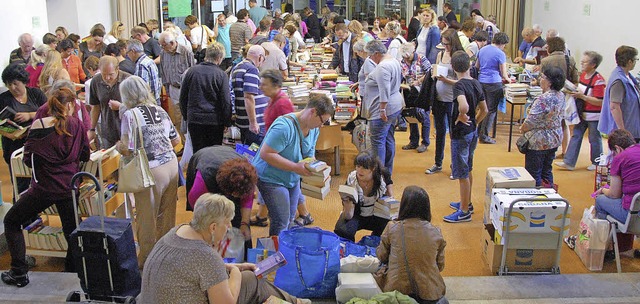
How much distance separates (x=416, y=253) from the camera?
406cm

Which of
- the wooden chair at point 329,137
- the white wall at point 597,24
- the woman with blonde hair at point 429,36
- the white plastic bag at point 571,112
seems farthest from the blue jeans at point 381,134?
the white wall at point 597,24

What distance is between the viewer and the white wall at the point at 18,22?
9.30 m

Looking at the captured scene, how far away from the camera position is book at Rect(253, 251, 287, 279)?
4070 mm

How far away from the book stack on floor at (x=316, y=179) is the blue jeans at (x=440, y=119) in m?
2.79

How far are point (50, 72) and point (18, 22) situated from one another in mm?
3228

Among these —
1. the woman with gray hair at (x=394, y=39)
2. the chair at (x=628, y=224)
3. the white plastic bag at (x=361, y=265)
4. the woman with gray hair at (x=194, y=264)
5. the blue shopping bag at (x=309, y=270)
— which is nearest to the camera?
the woman with gray hair at (x=194, y=264)

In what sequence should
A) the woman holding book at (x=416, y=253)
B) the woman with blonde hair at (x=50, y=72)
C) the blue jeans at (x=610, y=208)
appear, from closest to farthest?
the woman holding book at (x=416, y=253) → the blue jeans at (x=610, y=208) → the woman with blonde hair at (x=50, y=72)

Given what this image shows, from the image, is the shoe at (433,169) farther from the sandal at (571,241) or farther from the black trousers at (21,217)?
the black trousers at (21,217)

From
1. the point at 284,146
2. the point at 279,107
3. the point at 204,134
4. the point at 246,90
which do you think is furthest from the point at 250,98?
the point at 284,146

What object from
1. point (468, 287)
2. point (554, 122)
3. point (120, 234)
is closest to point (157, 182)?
point (120, 234)

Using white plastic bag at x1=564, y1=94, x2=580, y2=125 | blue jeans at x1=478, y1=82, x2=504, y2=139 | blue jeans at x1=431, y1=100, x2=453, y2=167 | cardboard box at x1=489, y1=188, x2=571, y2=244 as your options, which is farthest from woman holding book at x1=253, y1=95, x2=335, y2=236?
blue jeans at x1=478, y1=82, x2=504, y2=139

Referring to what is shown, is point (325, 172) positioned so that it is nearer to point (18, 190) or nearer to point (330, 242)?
point (330, 242)

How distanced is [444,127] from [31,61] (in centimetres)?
476

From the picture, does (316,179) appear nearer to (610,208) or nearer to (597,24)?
(610,208)
